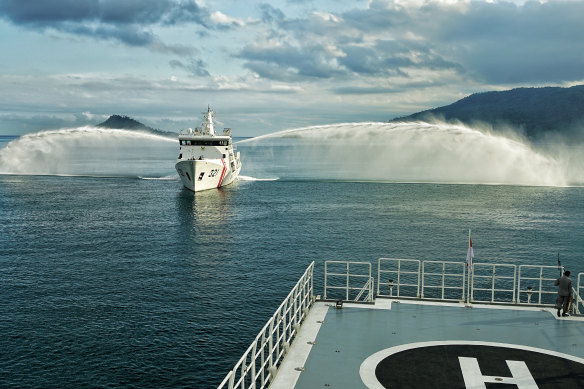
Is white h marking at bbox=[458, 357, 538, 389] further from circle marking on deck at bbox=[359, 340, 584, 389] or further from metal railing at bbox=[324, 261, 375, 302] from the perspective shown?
metal railing at bbox=[324, 261, 375, 302]

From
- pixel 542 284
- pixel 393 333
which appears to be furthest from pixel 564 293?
Result: pixel 542 284

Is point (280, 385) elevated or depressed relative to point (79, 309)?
elevated

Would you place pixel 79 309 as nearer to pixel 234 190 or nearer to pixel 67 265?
pixel 67 265

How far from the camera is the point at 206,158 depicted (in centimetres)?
10062

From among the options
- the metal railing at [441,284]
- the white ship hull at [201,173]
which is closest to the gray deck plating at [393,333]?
the metal railing at [441,284]

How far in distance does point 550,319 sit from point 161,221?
51.8m

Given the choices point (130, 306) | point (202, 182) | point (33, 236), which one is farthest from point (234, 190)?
point (130, 306)

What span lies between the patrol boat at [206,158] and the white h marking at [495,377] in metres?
79.8

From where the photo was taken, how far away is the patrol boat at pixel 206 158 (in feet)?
308

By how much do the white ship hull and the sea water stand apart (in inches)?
101

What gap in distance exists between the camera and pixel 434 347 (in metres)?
17.2

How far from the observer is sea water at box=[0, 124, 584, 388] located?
27.6m

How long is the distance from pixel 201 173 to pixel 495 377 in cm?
8222

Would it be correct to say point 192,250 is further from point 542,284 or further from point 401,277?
point 542,284
